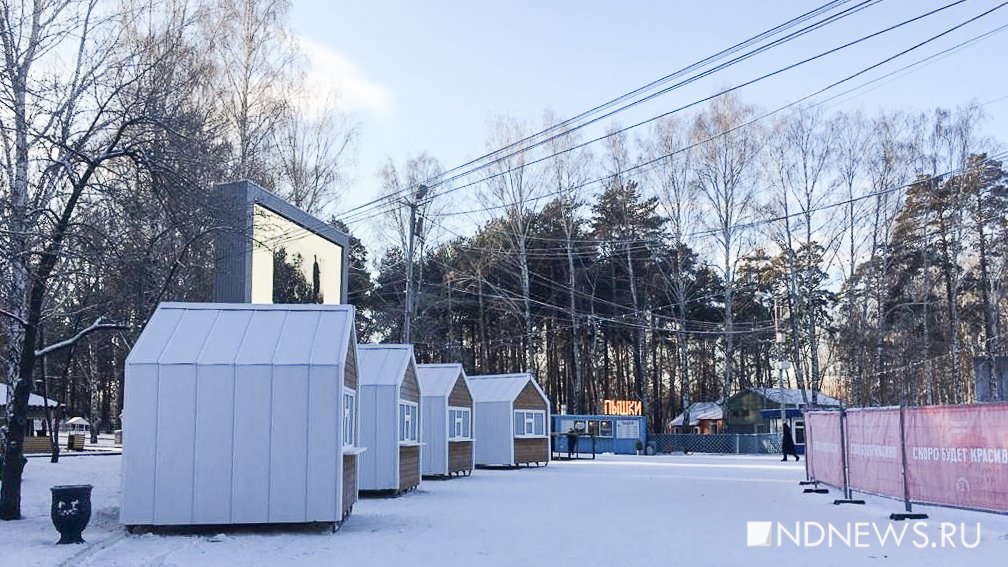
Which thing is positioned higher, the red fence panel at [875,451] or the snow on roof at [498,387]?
the snow on roof at [498,387]

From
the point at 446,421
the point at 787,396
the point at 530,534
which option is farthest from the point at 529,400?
the point at 787,396

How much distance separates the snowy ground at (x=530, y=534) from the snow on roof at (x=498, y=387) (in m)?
9.28

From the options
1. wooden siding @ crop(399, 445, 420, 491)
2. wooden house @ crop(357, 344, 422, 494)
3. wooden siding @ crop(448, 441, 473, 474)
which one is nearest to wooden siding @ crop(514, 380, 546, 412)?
wooden siding @ crop(448, 441, 473, 474)

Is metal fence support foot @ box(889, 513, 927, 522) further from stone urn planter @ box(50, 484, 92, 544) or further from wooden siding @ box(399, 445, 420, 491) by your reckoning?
stone urn planter @ box(50, 484, 92, 544)

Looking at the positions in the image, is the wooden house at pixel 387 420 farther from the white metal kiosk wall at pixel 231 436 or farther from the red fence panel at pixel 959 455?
the red fence panel at pixel 959 455

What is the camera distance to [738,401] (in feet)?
178

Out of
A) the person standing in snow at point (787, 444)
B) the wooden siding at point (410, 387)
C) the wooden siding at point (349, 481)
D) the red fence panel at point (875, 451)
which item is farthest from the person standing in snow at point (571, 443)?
the wooden siding at point (349, 481)

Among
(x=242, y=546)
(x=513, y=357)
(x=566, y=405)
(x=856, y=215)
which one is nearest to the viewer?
(x=242, y=546)

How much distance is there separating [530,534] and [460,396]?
557 inches

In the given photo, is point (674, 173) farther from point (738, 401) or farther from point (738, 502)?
point (738, 502)

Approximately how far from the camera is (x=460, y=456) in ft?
90.4

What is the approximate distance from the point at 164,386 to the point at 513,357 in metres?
43.8

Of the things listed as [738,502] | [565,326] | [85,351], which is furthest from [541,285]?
[738,502]

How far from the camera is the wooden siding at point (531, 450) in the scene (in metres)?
32.7
